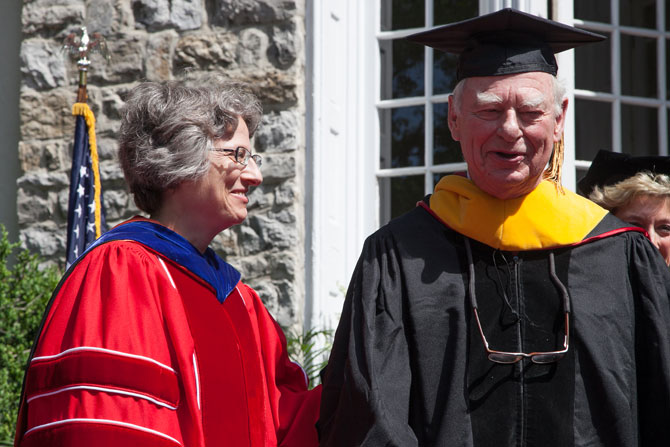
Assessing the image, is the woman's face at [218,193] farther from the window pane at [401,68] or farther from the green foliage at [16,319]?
the window pane at [401,68]

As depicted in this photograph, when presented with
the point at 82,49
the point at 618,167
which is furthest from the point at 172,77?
the point at 618,167

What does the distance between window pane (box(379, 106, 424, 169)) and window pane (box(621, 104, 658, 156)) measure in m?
1.23

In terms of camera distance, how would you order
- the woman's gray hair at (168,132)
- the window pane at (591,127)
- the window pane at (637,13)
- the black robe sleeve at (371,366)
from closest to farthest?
the black robe sleeve at (371,366), the woman's gray hair at (168,132), the window pane at (591,127), the window pane at (637,13)

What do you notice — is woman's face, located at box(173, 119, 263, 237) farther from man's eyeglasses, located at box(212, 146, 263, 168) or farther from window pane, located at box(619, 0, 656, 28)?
window pane, located at box(619, 0, 656, 28)

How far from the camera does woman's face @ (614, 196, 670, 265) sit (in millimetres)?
3658

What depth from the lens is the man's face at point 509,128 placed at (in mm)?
2871

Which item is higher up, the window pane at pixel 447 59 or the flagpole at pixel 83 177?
the window pane at pixel 447 59

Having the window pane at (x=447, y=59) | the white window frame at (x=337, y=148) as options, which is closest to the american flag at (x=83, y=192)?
the white window frame at (x=337, y=148)

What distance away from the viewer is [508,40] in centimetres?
295

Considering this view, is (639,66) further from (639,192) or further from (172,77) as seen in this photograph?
(172,77)

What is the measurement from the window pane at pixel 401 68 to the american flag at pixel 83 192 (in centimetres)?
173

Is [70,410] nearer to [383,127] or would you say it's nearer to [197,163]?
[197,163]

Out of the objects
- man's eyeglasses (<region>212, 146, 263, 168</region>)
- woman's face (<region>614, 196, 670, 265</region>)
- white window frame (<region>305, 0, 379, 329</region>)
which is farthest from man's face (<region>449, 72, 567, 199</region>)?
white window frame (<region>305, 0, 379, 329</region>)

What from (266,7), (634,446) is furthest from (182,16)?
(634,446)
